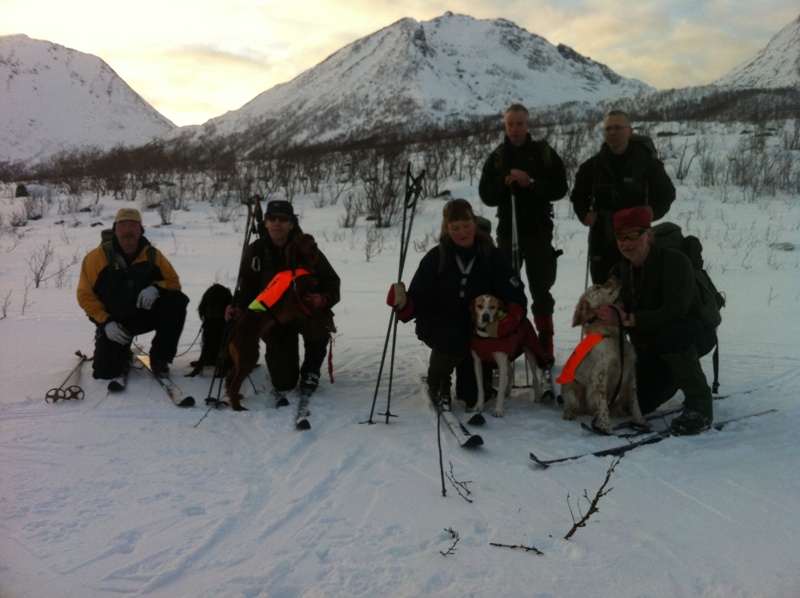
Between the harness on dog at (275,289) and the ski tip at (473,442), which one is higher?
the harness on dog at (275,289)

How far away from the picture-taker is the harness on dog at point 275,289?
4.47 m

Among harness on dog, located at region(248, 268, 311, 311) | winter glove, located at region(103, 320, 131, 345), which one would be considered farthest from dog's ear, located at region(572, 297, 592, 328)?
winter glove, located at region(103, 320, 131, 345)

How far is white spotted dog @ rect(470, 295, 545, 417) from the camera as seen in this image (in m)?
4.16

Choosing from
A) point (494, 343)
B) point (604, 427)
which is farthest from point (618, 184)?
point (604, 427)

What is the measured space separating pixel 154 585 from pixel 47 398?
2.62m

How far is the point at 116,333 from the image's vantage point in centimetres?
466

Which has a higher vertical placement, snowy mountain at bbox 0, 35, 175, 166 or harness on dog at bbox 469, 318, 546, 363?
snowy mountain at bbox 0, 35, 175, 166

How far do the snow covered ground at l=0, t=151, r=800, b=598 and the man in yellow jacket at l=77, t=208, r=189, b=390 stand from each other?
22 cm

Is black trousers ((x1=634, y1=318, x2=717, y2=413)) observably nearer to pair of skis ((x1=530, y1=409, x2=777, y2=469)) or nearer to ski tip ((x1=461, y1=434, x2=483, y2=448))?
pair of skis ((x1=530, y1=409, x2=777, y2=469))

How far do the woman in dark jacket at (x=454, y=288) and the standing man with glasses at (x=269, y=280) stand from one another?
2.75ft

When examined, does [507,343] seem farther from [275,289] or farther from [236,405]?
[236,405]

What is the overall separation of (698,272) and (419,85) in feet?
163

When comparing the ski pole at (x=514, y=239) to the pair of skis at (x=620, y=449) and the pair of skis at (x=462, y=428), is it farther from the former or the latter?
the pair of skis at (x=620, y=449)

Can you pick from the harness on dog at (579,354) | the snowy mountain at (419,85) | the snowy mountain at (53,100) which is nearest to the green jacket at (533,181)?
the harness on dog at (579,354)
